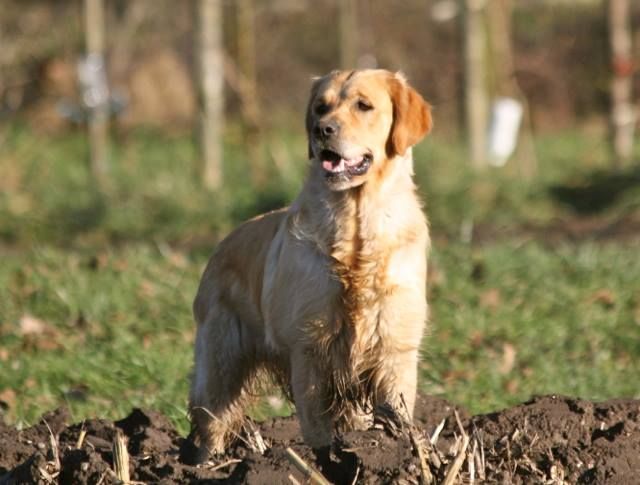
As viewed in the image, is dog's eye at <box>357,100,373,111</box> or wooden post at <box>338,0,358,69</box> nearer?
dog's eye at <box>357,100,373,111</box>

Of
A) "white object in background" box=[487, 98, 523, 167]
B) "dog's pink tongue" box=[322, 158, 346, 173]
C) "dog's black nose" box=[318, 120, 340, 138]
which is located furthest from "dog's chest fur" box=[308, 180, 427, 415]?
"white object in background" box=[487, 98, 523, 167]

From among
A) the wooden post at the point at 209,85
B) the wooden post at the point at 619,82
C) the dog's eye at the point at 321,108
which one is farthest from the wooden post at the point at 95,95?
the dog's eye at the point at 321,108

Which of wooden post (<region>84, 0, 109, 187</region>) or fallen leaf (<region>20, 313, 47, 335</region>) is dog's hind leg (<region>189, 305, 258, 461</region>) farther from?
wooden post (<region>84, 0, 109, 187</region>)

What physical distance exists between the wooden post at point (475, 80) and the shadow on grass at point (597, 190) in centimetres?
105

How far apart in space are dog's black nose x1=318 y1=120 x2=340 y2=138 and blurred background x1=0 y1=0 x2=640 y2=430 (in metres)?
1.85

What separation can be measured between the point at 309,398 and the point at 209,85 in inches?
387

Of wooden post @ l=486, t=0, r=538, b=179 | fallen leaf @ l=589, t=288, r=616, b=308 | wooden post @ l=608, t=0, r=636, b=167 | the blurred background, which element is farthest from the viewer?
wooden post @ l=486, t=0, r=538, b=179

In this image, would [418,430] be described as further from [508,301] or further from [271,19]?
[271,19]

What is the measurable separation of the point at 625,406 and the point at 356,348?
3.68ft

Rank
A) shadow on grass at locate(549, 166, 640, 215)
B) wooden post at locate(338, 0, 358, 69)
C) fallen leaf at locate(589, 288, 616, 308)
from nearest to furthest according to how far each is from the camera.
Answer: fallen leaf at locate(589, 288, 616, 308)
shadow on grass at locate(549, 166, 640, 215)
wooden post at locate(338, 0, 358, 69)

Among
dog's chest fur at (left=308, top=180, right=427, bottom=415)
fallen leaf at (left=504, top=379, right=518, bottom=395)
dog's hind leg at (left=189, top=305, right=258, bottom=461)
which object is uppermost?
dog's chest fur at (left=308, top=180, right=427, bottom=415)

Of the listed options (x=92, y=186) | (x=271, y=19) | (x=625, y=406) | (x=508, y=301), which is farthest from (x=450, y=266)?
(x=271, y=19)

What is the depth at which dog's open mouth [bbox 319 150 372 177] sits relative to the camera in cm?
503

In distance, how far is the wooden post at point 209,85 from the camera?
1387 centimetres
